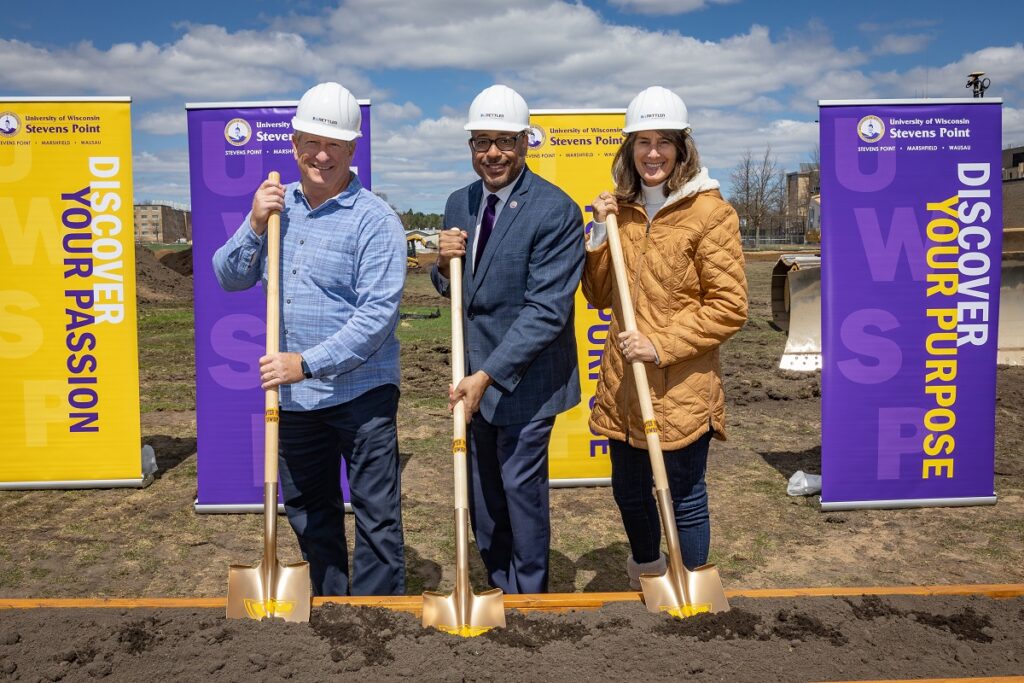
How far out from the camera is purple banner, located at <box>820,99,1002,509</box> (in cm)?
470

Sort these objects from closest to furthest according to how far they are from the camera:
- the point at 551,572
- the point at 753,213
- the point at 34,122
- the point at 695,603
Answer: the point at 695,603
the point at 551,572
the point at 34,122
the point at 753,213

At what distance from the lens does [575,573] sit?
4.14 meters

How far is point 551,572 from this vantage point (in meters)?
4.16

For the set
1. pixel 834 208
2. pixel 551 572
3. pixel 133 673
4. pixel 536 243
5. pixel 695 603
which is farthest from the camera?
pixel 834 208

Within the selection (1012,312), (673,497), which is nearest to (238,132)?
(673,497)

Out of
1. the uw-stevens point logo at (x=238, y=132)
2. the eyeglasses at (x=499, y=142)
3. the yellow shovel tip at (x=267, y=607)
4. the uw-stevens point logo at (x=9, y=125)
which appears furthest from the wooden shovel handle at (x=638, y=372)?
the uw-stevens point logo at (x=9, y=125)

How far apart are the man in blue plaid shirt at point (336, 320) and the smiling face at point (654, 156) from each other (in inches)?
34.2

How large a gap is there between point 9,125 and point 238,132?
170 cm

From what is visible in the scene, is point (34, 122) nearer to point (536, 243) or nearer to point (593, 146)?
point (593, 146)

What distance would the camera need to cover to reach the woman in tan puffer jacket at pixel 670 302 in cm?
281

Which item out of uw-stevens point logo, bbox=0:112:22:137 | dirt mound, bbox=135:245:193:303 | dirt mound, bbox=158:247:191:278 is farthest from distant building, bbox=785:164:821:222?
uw-stevens point logo, bbox=0:112:22:137

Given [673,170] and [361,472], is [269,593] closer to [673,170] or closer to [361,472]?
[361,472]

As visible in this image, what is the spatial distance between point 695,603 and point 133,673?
163 cm

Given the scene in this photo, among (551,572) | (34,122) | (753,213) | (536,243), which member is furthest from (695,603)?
(753,213)
